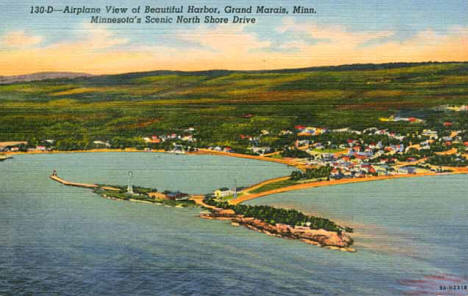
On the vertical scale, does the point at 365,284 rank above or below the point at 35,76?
below

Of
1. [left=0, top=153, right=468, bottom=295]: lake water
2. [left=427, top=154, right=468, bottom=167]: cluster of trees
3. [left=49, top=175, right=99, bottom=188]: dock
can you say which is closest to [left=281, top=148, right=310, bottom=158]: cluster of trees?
[left=0, top=153, right=468, bottom=295]: lake water

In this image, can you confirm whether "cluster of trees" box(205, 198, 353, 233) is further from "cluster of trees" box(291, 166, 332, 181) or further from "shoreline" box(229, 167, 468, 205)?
"cluster of trees" box(291, 166, 332, 181)

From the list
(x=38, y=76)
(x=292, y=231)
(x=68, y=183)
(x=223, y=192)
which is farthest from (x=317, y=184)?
(x=38, y=76)

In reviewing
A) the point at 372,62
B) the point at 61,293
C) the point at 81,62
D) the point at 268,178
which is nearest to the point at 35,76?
the point at 81,62

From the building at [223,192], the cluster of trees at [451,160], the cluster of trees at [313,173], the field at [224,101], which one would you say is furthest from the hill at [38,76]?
the cluster of trees at [451,160]

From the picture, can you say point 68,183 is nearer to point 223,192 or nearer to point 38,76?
point 38,76

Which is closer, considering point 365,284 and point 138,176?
point 365,284

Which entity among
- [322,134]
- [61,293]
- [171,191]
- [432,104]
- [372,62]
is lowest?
[61,293]

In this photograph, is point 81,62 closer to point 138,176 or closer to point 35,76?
point 35,76
